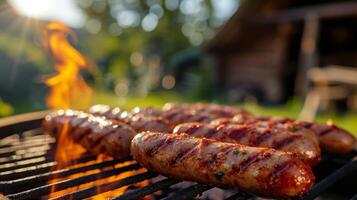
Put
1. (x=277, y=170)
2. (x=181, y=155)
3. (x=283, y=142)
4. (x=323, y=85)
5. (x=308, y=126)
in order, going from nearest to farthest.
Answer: (x=277, y=170), (x=181, y=155), (x=283, y=142), (x=308, y=126), (x=323, y=85)

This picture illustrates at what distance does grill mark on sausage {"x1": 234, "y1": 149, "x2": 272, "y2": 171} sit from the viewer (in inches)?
88.1

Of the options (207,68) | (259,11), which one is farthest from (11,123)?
(207,68)

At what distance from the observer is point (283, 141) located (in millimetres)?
2783

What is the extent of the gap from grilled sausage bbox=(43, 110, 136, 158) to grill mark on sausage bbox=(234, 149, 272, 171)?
41.5 inches

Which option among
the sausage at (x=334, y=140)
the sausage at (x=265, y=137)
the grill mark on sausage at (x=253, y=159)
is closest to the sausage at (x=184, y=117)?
the sausage at (x=265, y=137)

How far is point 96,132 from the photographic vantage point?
3.12 metres

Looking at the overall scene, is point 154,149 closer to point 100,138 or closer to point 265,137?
point 100,138

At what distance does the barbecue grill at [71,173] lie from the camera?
7.56ft

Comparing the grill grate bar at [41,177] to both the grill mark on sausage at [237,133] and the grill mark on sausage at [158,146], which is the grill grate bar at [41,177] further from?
the grill mark on sausage at [237,133]

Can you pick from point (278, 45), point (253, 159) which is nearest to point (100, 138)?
point (253, 159)

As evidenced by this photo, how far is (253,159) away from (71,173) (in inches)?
47.2

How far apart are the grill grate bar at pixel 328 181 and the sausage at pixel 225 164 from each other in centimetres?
10

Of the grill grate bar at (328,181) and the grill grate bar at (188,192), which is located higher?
the grill grate bar at (188,192)

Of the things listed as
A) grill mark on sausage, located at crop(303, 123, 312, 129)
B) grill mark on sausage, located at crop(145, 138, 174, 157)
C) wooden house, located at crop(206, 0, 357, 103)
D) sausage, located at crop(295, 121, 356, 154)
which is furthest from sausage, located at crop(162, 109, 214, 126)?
wooden house, located at crop(206, 0, 357, 103)
